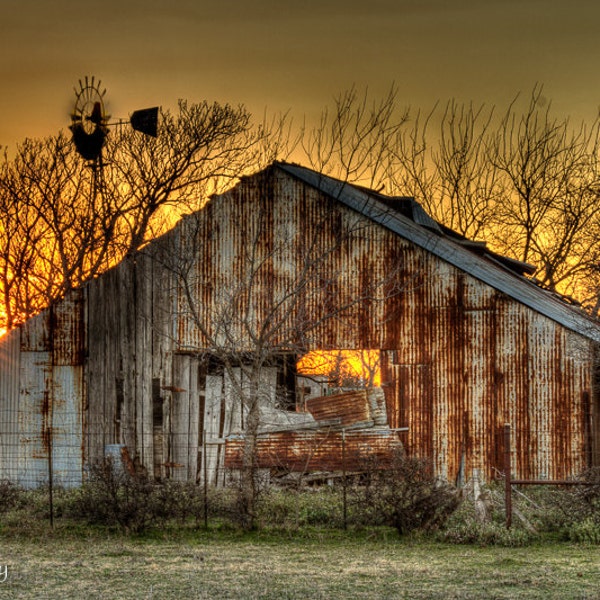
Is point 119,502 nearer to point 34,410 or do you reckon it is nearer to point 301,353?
point 301,353

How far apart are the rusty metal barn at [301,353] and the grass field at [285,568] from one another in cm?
570

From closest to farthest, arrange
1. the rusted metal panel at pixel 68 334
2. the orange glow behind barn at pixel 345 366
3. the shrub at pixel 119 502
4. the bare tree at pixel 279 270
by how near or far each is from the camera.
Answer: the shrub at pixel 119 502, the orange glow behind barn at pixel 345 366, the bare tree at pixel 279 270, the rusted metal panel at pixel 68 334

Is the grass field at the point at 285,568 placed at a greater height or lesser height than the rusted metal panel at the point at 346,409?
lesser

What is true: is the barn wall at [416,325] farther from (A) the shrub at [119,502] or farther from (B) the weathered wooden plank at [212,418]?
(A) the shrub at [119,502]

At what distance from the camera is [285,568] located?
1306 cm

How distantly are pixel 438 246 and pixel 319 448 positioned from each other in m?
4.49

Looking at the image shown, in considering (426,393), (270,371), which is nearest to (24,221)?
(270,371)

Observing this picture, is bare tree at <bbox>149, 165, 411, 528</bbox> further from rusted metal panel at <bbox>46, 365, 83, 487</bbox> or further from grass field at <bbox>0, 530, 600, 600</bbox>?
grass field at <bbox>0, 530, 600, 600</bbox>

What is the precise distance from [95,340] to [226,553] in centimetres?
934

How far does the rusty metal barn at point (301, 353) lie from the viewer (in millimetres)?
21094

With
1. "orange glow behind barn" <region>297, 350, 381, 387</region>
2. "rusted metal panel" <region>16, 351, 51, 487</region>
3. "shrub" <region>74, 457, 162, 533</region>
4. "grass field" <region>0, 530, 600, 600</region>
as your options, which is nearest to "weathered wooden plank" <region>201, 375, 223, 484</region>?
"orange glow behind barn" <region>297, 350, 381, 387</region>

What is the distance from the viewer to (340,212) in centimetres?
2203

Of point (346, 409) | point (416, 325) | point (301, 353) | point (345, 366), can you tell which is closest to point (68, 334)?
point (301, 353)

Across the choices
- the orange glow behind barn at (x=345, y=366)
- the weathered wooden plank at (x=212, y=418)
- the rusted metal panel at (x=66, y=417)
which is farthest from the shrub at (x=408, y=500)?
the rusted metal panel at (x=66, y=417)
